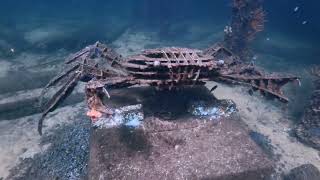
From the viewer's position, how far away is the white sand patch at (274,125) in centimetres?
833

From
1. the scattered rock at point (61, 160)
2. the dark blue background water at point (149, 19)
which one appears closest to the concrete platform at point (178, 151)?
the scattered rock at point (61, 160)

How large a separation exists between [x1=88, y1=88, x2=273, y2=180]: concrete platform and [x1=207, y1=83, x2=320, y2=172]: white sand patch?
297 cm

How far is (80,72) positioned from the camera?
20.5ft

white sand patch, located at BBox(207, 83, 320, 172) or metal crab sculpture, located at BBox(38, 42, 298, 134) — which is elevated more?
metal crab sculpture, located at BBox(38, 42, 298, 134)

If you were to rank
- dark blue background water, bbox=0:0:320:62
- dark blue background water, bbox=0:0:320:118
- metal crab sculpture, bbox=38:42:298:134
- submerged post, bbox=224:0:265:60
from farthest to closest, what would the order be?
1. dark blue background water, bbox=0:0:320:62
2. dark blue background water, bbox=0:0:320:118
3. submerged post, bbox=224:0:265:60
4. metal crab sculpture, bbox=38:42:298:134

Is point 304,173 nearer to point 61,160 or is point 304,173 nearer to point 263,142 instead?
point 263,142

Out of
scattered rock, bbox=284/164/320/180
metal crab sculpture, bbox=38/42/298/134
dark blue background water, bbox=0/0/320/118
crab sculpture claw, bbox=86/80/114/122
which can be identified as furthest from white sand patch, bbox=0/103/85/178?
scattered rock, bbox=284/164/320/180

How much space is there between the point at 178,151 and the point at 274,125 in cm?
568

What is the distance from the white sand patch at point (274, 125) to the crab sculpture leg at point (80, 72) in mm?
5025

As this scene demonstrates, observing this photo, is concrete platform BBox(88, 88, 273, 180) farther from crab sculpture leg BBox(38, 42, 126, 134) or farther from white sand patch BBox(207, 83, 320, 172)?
white sand patch BBox(207, 83, 320, 172)

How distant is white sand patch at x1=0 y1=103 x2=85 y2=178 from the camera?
25.5 feet

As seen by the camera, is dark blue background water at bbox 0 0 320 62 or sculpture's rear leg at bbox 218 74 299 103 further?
dark blue background water at bbox 0 0 320 62

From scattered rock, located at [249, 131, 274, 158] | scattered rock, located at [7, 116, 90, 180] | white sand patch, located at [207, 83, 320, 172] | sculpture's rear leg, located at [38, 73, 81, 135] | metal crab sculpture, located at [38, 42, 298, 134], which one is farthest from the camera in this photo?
scattered rock, located at [249, 131, 274, 158]

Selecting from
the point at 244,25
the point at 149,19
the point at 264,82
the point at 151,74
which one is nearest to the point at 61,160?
the point at 151,74
